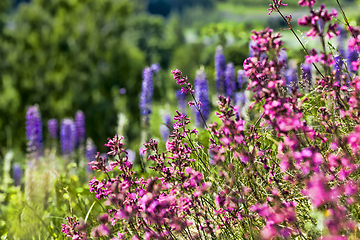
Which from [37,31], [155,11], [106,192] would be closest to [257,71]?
[106,192]

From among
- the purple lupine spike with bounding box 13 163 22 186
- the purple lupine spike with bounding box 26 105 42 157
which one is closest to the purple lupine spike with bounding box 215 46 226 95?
the purple lupine spike with bounding box 26 105 42 157

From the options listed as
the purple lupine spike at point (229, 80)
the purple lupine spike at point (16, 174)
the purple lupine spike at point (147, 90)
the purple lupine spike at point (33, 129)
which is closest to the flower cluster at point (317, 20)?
the purple lupine spike at point (229, 80)

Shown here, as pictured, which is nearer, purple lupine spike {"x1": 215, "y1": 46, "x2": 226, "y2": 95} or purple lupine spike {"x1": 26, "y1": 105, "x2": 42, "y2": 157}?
purple lupine spike {"x1": 215, "y1": 46, "x2": 226, "y2": 95}

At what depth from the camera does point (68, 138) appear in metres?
9.25

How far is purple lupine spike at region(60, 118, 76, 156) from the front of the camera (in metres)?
8.97

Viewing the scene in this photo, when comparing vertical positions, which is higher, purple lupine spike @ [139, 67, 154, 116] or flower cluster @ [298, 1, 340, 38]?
purple lupine spike @ [139, 67, 154, 116]

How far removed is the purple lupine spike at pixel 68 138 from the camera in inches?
353

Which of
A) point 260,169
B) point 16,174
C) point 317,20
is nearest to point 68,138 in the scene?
point 16,174

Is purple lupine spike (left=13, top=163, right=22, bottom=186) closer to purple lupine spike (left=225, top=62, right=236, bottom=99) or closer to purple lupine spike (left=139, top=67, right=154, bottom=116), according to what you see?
purple lupine spike (left=139, top=67, right=154, bottom=116)

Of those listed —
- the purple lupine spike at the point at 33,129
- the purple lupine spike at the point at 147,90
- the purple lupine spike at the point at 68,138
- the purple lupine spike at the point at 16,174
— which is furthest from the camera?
the purple lupine spike at the point at 68,138

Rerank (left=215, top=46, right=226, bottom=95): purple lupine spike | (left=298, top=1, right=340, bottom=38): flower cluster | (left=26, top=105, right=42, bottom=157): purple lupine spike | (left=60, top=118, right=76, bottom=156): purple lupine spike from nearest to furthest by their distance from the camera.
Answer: (left=298, top=1, right=340, bottom=38): flower cluster → (left=215, top=46, right=226, bottom=95): purple lupine spike → (left=26, top=105, right=42, bottom=157): purple lupine spike → (left=60, top=118, right=76, bottom=156): purple lupine spike

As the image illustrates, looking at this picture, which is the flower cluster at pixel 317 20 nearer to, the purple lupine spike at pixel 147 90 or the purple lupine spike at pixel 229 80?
the purple lupine spike at pixel 229 80

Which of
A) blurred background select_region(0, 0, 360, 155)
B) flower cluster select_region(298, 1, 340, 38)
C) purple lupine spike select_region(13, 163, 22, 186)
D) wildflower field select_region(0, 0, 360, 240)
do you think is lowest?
wildflower field select_region(0, 0, 360, 240)

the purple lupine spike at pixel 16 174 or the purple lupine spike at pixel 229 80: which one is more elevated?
the purple lupine spike at pixel 16 174
